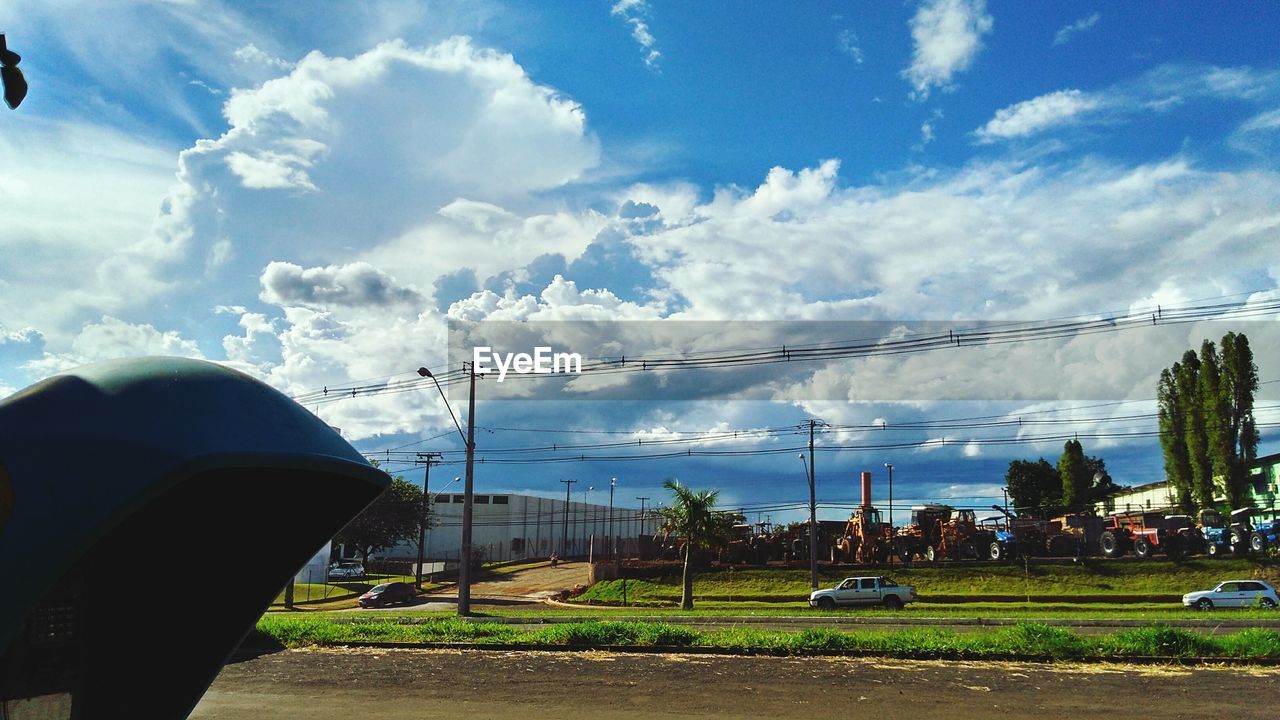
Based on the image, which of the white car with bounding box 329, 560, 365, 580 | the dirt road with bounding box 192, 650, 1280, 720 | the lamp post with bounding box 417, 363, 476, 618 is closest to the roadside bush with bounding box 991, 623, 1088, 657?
the dirt road with bounding box 192, 650, 1280, 720

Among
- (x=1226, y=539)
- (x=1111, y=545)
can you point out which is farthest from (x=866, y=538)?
(x=1226, y=539)

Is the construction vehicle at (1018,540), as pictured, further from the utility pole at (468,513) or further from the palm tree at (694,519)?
the utility pole at (468,513)

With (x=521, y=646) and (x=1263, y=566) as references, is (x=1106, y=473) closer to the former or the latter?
(x=1263, y=566)

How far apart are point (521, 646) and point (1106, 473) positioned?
96.4m

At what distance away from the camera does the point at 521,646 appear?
17.9 meters

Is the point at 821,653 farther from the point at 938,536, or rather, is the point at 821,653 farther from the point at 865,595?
the point at 938,536

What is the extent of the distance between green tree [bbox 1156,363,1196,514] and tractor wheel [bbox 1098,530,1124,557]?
22065 mm

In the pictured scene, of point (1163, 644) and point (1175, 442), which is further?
point (1175, 442)

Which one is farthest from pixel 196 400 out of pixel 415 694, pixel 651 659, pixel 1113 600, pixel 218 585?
pixel 1113 600

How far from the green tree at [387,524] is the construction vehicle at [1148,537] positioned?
45.5 metres

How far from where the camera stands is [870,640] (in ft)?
54.6

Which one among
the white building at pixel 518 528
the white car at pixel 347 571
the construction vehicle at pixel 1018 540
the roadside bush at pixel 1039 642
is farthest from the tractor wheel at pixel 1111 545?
the white car at pixel 347 571

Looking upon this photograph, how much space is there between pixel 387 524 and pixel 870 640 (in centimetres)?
5683

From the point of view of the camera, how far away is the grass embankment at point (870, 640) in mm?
14781
